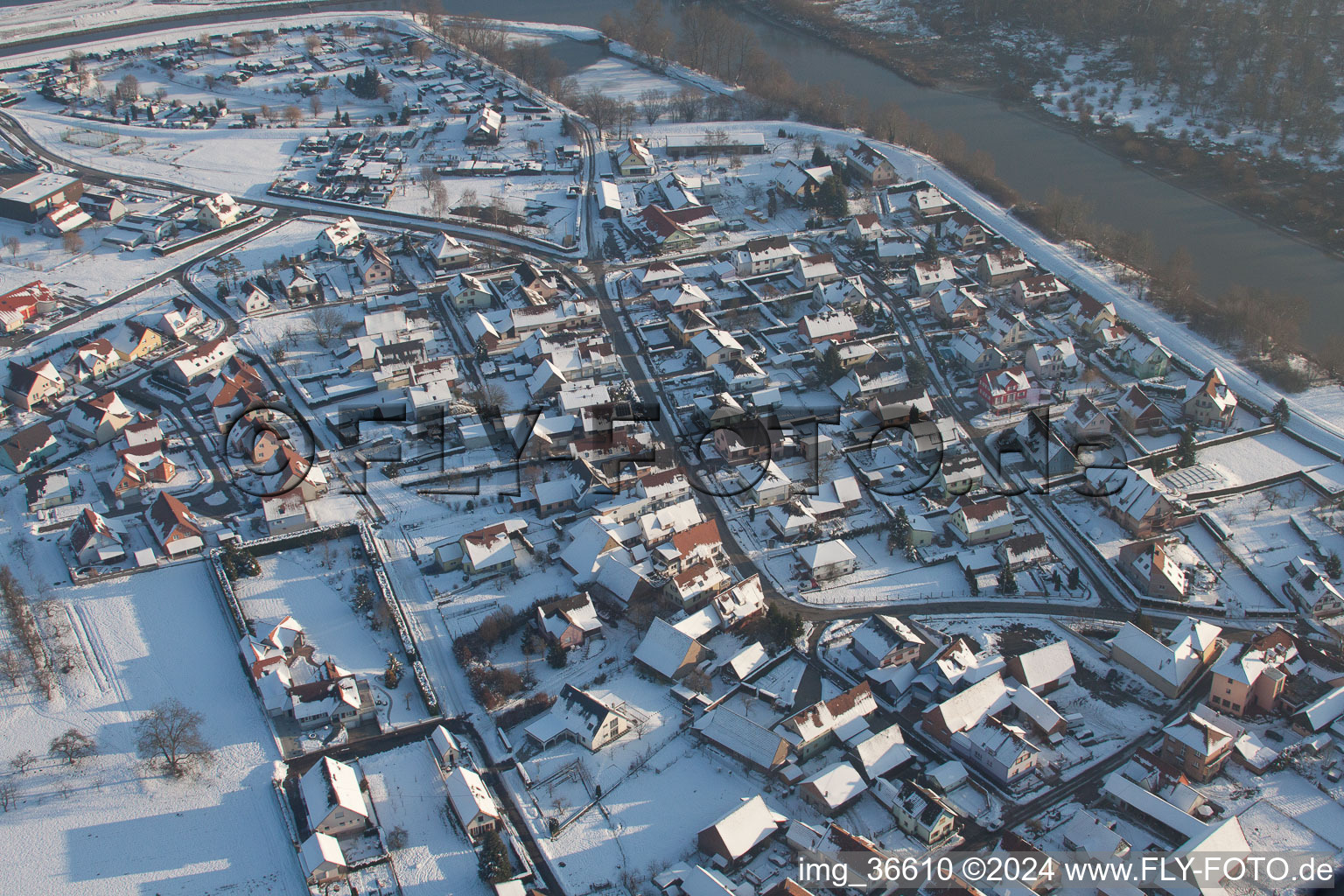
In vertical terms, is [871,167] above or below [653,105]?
below

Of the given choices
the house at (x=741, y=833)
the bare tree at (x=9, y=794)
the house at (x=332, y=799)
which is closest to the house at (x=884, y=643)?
the house at (x=741, y=833)

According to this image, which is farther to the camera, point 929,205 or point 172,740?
point 929,205

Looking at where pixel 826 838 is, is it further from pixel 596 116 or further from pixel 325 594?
pixel 596 116

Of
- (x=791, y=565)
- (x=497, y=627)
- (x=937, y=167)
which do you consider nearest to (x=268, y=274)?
(x=497, y=627)

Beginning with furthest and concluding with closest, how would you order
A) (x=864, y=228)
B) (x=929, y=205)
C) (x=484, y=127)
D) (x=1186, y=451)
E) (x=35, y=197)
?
(x=484, y=127)
(x=929, y=205)
(x=35, y=197)
(x=864, y=228)
(x=1186, y=451)

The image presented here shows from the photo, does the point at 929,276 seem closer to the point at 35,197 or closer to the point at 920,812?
the point at 920,812

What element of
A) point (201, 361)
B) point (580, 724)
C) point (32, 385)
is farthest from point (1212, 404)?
point (32, 385)

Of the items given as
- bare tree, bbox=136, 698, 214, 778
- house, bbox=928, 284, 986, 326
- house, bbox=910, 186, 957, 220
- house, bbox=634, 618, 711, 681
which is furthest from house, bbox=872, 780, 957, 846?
house, bbox=910, 186, 957, 220

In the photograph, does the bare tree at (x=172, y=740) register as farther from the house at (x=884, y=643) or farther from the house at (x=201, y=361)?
the house at (x=201, y=361)
